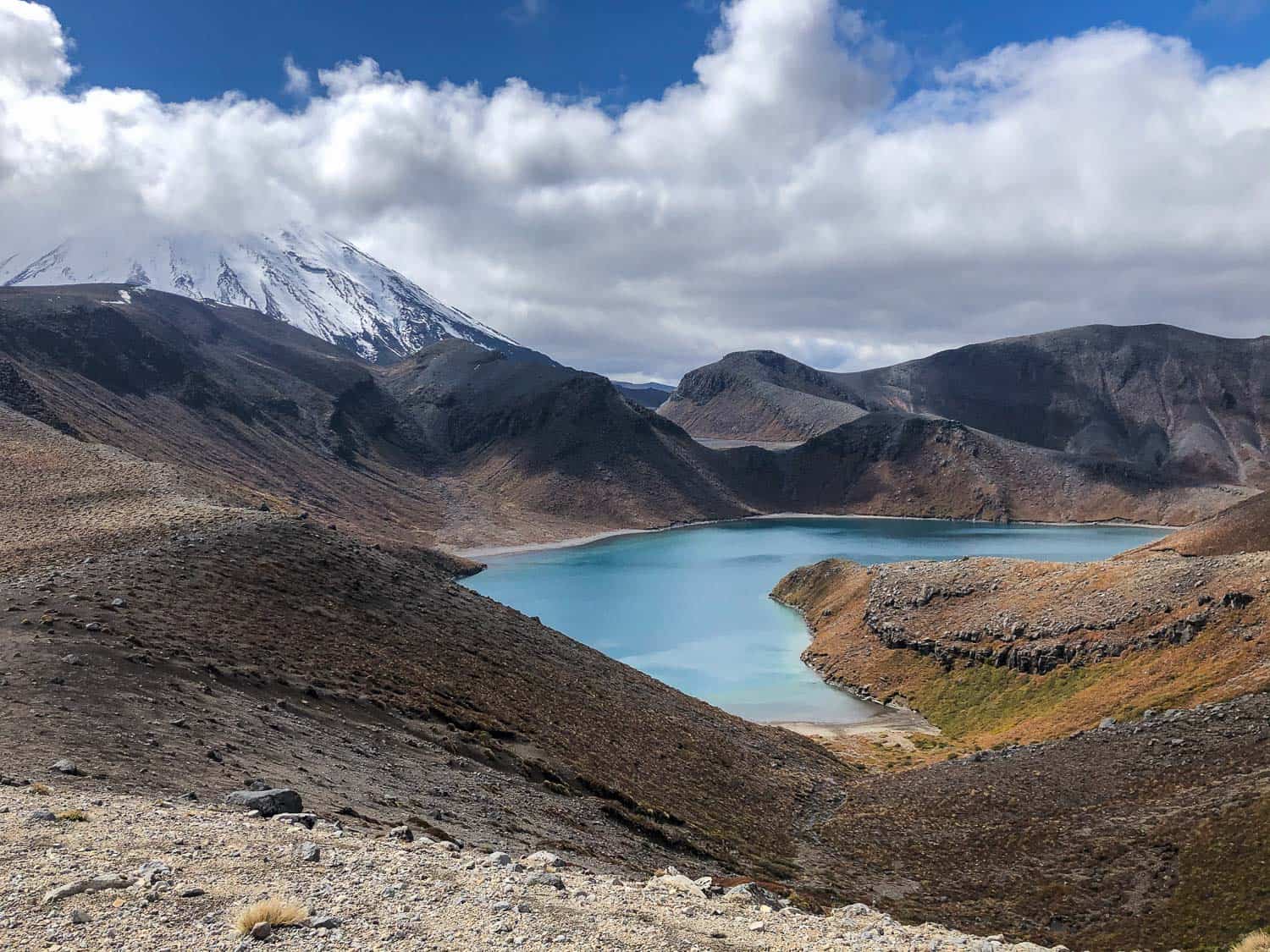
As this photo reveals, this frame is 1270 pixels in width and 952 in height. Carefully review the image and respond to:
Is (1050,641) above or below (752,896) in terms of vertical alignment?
below

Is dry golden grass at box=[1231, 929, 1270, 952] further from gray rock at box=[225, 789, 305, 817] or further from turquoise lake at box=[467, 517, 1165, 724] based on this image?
turquoise lake at box=[467, 517, 1165, 724]

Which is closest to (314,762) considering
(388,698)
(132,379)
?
(388,698)

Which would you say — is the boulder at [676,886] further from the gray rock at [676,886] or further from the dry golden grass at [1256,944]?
the dry golden grass at [1256,944]

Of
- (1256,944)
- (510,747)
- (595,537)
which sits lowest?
(595,537)

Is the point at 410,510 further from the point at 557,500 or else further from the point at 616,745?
the point at 616,745

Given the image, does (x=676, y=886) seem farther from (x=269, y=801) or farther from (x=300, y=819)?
(x=269, y=801)

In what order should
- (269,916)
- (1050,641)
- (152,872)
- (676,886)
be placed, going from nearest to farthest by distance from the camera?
(269,916), (152,872), (676,886), (1050,641)

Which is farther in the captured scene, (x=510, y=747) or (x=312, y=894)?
(x=510, y=747)

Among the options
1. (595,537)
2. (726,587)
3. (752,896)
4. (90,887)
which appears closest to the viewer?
(90,887)

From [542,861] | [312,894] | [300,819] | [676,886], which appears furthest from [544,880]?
[300,819]
